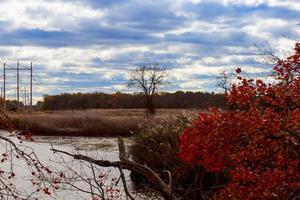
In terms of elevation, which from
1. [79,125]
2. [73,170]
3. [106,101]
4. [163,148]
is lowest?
[79,125]

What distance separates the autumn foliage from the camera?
7.07m

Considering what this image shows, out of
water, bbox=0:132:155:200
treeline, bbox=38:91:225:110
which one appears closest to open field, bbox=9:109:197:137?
water, bbox=0:132:155:200

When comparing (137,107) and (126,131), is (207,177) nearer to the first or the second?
(126,131)

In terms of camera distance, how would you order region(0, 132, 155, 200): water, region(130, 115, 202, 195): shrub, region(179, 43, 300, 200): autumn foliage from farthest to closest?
region(130, 115, 202, 195): shrub
region(0, 132, 155, 200): water
region(179, 43, 300, 200): autumn foliage

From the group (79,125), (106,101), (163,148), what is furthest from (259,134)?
(106,101)

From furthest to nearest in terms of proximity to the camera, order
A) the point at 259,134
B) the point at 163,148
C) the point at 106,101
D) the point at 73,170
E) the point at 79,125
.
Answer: the point at 106,101, the point at 79,125, the point at 163,148, the point at 73,170, the point at 259,134

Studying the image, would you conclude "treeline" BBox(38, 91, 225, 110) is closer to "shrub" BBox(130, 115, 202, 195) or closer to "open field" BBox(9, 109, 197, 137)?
"open field" BBox(9, 109, 197, 137)

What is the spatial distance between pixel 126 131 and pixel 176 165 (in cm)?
2652

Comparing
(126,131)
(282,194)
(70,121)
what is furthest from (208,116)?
(70,121)

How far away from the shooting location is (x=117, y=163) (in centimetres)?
657

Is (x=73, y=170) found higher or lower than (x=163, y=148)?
higher

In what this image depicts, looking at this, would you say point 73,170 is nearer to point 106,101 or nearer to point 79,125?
point 79,125

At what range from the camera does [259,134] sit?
23.0 ft

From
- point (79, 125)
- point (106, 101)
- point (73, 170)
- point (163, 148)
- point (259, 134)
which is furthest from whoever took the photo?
point (106, 101)
